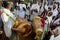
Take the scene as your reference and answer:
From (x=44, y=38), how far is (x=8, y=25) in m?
0.26

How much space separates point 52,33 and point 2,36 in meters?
0.36

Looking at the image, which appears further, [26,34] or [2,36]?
[2,36]

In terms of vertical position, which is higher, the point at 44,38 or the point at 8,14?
the point at 8,14

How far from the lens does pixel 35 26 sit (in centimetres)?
110

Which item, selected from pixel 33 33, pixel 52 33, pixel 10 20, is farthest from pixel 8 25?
pixel 52 33

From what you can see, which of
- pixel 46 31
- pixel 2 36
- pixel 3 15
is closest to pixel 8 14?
pixel 3 15

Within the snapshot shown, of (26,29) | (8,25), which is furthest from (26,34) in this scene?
(8,25)

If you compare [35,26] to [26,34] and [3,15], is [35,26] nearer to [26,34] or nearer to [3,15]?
[26,34]

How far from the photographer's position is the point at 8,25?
1138 millimetres

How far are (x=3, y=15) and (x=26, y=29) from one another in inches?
7.7

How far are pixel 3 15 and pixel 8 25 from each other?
0.09 meters

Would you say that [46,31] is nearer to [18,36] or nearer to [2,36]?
[18,36]

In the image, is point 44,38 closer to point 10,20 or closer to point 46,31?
point 46,31

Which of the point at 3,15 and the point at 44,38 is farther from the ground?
the point at 3,15
